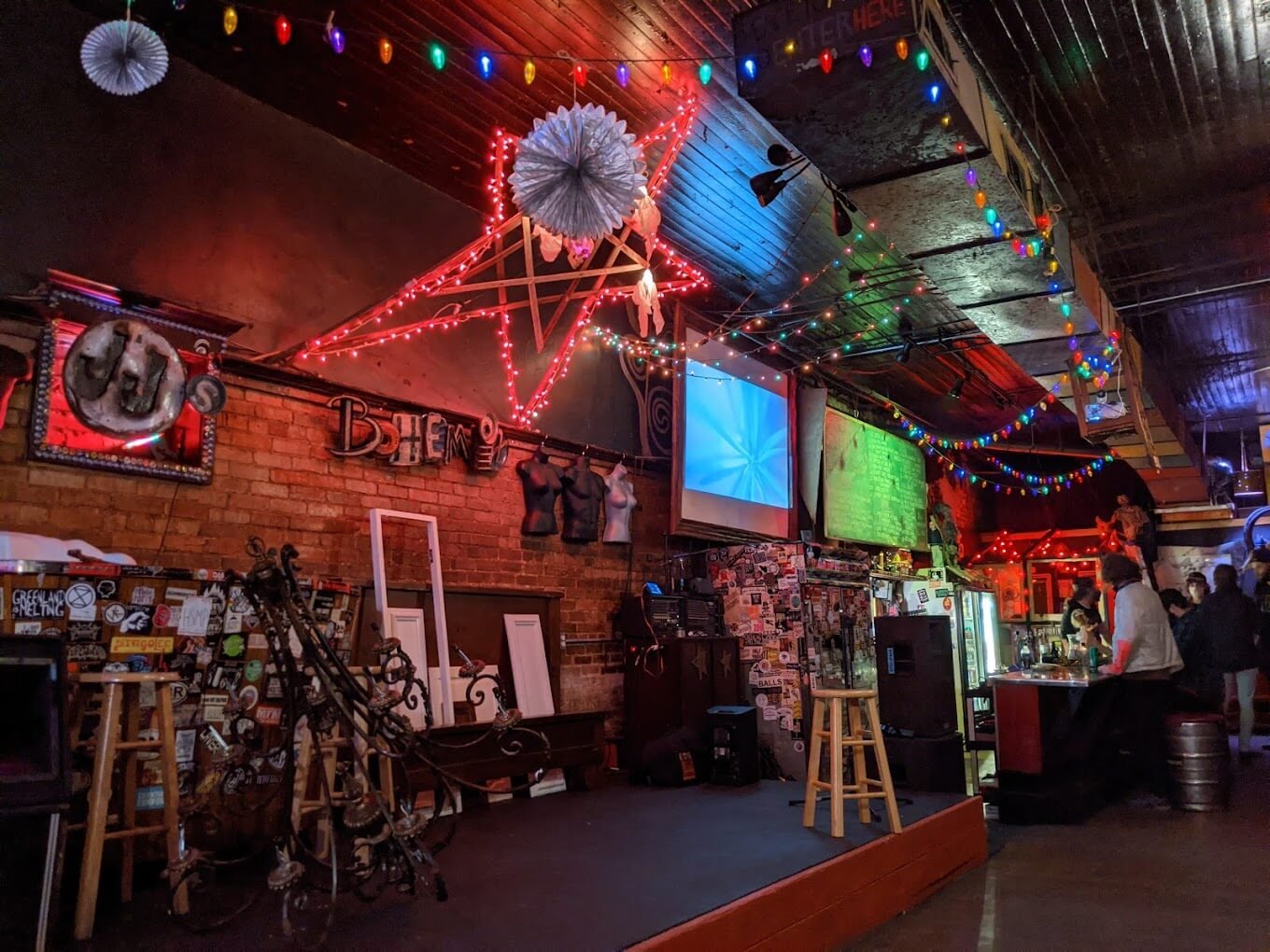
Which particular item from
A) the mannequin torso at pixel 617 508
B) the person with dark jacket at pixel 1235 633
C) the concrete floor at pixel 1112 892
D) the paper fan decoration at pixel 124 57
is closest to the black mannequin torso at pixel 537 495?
the mannequin torso at pixel 617 508

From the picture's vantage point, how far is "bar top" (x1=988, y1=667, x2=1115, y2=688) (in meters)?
5.97

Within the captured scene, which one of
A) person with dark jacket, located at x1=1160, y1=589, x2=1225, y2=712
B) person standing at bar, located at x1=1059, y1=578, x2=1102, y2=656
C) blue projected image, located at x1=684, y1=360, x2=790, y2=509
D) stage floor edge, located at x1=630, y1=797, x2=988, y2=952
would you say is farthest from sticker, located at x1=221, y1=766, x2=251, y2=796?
person with dark jacket, located at x1=1160, y1=589, x2=1225, y2=712

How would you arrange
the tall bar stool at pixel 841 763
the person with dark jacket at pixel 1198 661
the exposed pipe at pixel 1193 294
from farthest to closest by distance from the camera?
the person with dark jacket at pixel 1198 661
the exposed pipe at pixel 1193 294
the tall bar stool at pixel 841 763

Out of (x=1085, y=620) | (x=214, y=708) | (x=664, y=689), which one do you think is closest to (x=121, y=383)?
(x=214, y=708)

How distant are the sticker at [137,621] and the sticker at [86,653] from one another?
0.11 meters

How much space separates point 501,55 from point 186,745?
3.76 meters

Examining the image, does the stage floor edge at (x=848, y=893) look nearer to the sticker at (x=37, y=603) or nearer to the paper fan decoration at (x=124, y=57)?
the sticker at (x=37, y=603)

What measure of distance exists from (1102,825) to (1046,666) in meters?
1.30

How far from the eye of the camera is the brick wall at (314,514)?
13.2 feet

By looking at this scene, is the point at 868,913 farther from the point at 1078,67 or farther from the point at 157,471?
the point at 1078,67

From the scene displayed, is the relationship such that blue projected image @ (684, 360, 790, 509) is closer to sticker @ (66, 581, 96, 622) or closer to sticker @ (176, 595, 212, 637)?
sticker @ (176, 595, 212, 637)

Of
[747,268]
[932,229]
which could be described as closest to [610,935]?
[932,229]

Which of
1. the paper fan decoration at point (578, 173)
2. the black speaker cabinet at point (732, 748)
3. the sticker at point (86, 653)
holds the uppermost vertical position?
the paper fan decoration at point (578, 173)

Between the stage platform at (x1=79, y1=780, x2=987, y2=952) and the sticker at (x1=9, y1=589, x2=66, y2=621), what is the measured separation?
110cm
